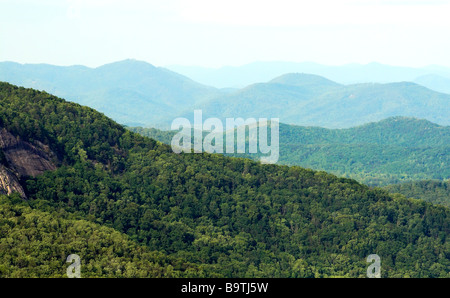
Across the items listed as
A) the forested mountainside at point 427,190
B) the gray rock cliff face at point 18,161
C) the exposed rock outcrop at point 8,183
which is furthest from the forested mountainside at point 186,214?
the forested mountainside at point 427,190

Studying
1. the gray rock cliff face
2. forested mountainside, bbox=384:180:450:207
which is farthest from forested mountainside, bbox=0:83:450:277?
forested mountainside, bbox=384:180:450:207

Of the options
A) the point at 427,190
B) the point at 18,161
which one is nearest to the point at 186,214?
the point at 18,161

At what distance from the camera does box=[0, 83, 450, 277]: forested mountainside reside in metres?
54.9

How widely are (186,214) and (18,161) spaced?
20425mm

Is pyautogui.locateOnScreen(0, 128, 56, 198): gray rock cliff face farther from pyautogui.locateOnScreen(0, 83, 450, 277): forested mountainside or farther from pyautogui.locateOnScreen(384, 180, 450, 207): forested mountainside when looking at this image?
pyautogui.locateOnScreen(384, 180, 450, 207): forested mountainside

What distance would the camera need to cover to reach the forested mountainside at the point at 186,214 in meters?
54.9

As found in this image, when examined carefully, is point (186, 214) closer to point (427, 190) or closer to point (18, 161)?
point (18, 161)

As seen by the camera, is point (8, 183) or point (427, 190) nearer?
point (8, 183)

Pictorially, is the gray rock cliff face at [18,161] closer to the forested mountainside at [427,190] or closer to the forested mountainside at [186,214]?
the forested mountainside at [186,214]

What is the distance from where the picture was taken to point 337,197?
3199 inches

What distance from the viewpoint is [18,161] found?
63781 mm

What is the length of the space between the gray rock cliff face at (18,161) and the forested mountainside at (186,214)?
3.25 feet

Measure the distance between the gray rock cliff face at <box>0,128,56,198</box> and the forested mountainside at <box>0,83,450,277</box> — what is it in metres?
0.99

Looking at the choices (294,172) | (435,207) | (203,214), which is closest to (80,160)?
(203,214)
